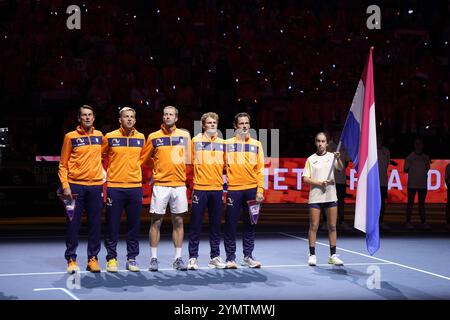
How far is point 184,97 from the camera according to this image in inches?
844

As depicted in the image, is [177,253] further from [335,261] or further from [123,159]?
[335,261]

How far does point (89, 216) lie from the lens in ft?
32.4

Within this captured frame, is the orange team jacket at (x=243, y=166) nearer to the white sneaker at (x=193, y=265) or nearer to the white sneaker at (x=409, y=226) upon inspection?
the white sneaker at (x=193, y=265)

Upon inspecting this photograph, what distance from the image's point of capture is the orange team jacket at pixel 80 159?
31.8 feet

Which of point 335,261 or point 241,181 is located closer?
point 241,181

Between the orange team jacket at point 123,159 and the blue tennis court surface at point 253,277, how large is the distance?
129 centimetres

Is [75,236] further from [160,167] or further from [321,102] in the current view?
[321,102]

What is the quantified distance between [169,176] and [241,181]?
108cm

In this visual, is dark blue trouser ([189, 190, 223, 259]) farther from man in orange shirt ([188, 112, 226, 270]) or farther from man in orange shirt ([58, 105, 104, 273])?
man in orange shirt ([58, 105, 104, 273])

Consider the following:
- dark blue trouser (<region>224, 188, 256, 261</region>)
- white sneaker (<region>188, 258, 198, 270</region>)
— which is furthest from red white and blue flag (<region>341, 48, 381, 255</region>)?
white sneaker (<region>188, 258, 198, 270</region>)

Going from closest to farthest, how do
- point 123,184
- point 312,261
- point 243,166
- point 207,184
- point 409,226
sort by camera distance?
point 123,184
point 207,184
point 243,166
point 312,261
point 409,226

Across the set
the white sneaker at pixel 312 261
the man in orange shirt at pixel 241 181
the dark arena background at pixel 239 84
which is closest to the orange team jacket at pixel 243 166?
the man in orange shirt at pixel 241 181

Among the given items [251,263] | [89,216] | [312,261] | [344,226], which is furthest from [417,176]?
[89,216]

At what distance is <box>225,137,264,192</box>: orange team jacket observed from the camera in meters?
10.3
